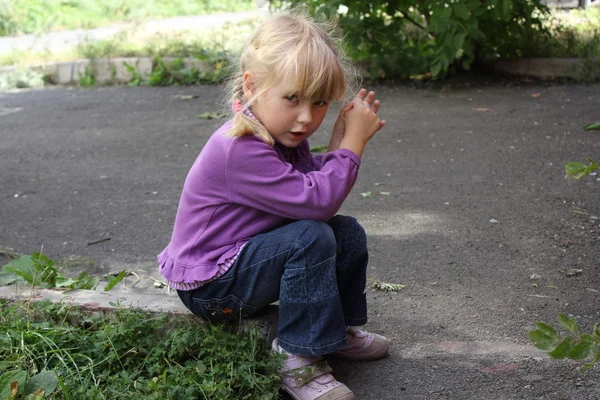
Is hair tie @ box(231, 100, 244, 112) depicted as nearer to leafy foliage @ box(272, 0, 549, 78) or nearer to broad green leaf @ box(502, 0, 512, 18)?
leafy foliage @ box(272, 0, 549, 78)

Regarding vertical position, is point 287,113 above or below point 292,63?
below

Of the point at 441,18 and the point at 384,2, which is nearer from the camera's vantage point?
the point at 441,18

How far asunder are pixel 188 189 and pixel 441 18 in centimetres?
473

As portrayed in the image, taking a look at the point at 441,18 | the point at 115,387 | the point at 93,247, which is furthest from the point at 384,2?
the point at 115,387

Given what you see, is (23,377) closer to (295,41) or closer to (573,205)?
(295,41)

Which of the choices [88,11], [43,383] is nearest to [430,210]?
[43,383]

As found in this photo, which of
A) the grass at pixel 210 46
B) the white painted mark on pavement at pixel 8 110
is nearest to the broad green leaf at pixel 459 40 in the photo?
the grass at pixel 210 46

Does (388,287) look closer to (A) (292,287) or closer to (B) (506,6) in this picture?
(A) (292,287)

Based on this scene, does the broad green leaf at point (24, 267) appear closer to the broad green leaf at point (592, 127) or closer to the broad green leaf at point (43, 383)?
the broad green leaf at point (43, 383)

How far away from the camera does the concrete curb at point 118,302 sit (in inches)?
93.2

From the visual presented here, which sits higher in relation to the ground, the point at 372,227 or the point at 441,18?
the point at 441,18

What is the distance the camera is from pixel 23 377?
2.06 meters

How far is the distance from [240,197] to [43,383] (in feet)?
2.44

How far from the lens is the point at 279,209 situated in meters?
2.19
